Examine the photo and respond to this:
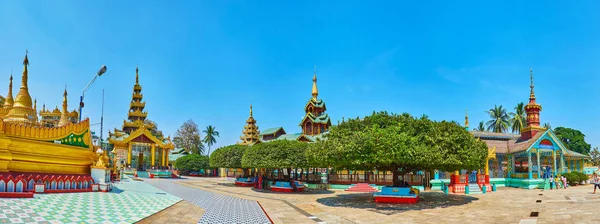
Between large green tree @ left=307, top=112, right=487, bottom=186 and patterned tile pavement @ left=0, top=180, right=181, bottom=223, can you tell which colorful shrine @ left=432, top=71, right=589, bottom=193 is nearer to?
large green tree @ left=307, top=112, right=487, bottom=186

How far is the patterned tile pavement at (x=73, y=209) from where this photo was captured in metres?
10.9

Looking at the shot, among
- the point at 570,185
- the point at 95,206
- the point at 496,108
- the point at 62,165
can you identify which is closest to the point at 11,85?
the point at 62,165

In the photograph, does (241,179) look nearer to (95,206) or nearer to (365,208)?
(365,208)

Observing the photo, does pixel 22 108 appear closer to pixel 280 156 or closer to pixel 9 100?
pixel 9 100

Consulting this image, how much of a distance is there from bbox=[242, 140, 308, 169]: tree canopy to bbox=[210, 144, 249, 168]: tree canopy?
7217 mm

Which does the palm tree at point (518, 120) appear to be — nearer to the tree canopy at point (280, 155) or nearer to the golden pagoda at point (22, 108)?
the tree canopy at point (280, 155)

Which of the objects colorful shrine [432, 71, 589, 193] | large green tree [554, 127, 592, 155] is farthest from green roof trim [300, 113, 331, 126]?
large green tree [554, 127, 592, 155]

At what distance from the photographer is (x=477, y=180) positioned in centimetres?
2958

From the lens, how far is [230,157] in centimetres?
3725

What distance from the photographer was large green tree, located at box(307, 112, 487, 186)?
18.2 metres

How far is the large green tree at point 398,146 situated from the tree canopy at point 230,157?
16.0m

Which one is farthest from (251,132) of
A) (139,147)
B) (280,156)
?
(280,156)

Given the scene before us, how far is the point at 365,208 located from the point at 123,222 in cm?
1112

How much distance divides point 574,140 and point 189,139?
74.9 m
